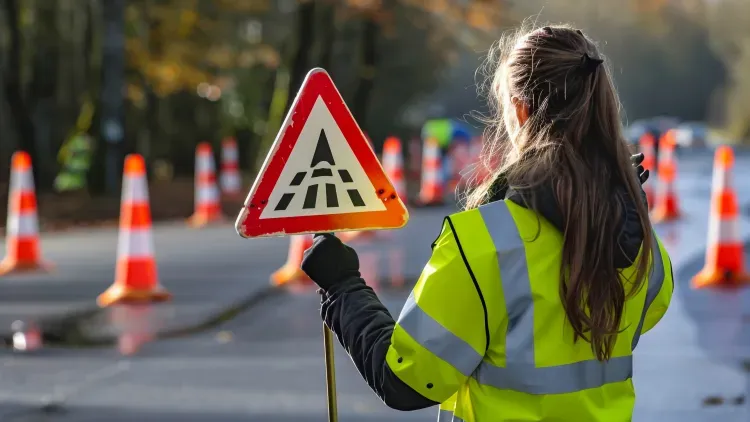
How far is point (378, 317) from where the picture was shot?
2.74m

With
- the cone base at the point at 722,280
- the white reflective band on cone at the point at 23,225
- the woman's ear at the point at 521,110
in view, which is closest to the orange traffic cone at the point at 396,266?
the cone base at the point at 722,280

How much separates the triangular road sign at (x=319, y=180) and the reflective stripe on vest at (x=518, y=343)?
841 mm

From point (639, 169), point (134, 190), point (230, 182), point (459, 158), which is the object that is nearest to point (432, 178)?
point (230, 182)

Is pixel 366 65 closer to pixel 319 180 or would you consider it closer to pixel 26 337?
pixel 26 337

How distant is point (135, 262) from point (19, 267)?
222 centimetres

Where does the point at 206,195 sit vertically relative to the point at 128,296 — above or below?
above

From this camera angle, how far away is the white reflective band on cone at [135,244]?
31.0ft

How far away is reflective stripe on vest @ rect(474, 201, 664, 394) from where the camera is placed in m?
2.45

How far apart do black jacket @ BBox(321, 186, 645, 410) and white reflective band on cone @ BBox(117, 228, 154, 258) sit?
6724mm

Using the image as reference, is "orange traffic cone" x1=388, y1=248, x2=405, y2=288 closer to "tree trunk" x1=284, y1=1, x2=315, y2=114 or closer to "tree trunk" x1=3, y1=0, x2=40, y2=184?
"tree trunk" x1=3, y1=0, x2=40, y2=184

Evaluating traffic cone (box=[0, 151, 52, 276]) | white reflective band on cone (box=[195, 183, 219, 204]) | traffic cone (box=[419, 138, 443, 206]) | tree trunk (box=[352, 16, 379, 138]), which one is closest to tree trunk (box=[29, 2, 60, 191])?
tree trunk (box=[352, 16, 379, 138])

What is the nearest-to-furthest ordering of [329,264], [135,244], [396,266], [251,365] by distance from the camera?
[329,264] < [251,365] < [135,244] < [396,266]

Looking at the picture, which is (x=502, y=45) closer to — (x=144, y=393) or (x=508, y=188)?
(x=508, y=188)

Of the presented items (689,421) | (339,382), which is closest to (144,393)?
(339,382)
